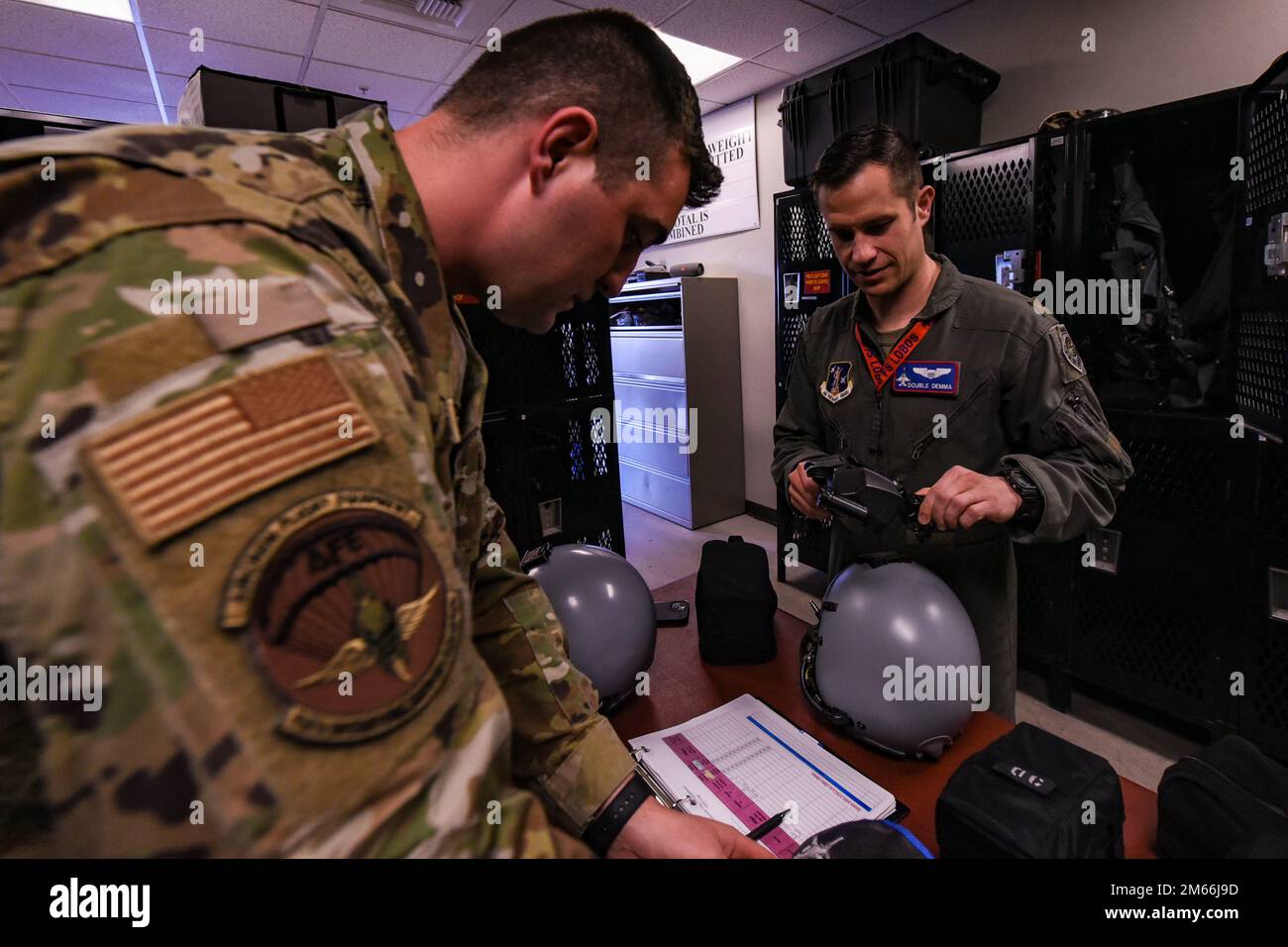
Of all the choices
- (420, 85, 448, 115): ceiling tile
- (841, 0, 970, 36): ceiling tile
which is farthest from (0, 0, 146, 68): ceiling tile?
(841, 0, 970, 36): ceiling tile

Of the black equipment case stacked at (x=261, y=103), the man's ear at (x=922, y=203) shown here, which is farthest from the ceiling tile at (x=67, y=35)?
the man's ear at (x=922, y=203)

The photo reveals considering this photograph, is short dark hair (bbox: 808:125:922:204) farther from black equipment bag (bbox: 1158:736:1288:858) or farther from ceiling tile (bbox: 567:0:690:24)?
ceiling tile (bbox: 567:0:690:24)

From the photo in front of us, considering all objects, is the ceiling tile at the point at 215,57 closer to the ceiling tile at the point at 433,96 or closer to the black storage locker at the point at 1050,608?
the ceiling tile at the point at 433,96

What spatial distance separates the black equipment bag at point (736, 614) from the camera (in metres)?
1.16

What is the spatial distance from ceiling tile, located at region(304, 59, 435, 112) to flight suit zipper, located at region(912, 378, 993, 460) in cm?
347

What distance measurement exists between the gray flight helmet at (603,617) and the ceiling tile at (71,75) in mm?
4065

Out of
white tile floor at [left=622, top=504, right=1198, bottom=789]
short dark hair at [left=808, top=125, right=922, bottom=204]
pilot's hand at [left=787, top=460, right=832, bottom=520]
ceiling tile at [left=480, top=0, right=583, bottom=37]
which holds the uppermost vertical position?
ceiling tile at [left=480, top=0, right=583, bottom=37]

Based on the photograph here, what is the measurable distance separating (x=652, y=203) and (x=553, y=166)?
119mm

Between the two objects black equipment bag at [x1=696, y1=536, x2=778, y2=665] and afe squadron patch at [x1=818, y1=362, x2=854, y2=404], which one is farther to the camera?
afe squadron patch at [x1=818, y1=362, x2=854, y2=404]

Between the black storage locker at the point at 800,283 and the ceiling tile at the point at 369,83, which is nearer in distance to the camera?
the black storage locker at the point at 800,283

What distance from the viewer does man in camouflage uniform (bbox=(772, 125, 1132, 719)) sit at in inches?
50.9

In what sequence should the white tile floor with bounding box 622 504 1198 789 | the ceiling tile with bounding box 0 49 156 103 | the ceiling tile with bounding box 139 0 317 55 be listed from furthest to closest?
the ceiling tile with bounding box 0 49 156 103
the ceiling tile with bounding box 139 0 317 55
the white tile floor with bounding box 622 504 1198 789

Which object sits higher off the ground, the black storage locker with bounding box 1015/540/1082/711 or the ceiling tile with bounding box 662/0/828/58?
the ceiling tile with bounding box 662/0/828/58

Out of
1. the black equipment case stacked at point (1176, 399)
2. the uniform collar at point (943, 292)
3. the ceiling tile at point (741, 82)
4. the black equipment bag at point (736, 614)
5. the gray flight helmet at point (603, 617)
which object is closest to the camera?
the gray flight helmet at point (603, 617)
